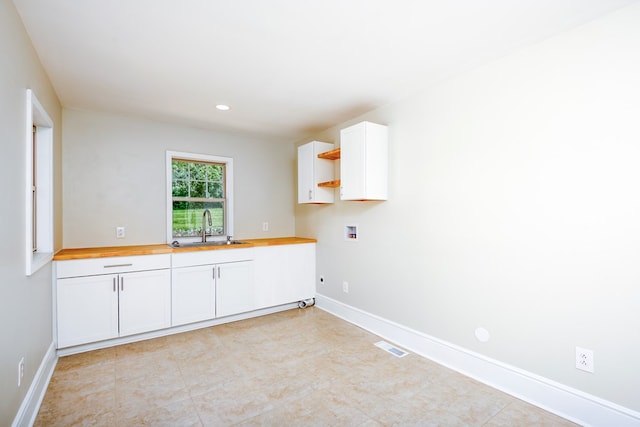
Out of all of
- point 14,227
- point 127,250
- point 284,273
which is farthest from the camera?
point 284,273

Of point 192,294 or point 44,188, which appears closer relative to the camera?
point 44,188

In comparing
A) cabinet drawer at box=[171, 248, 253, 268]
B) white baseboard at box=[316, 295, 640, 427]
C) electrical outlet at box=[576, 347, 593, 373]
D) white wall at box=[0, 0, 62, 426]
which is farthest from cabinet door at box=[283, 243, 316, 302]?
electrical outlet at box=[576, 347, 593, 373]

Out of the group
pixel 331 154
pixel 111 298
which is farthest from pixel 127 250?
pixel 331 154

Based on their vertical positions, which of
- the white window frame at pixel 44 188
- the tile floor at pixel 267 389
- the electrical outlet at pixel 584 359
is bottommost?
the tile floor at pixel 267 389

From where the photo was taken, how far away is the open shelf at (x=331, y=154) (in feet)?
11.7

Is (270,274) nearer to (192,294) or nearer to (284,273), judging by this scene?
(284,273)

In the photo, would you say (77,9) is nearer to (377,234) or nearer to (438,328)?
(377,234)

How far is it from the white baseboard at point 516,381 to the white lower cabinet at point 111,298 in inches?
89.2

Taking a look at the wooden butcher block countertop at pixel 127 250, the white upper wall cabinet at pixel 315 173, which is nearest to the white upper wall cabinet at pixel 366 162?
the white upper wall cabinet at pixel 315 173

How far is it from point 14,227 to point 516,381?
3226 mm

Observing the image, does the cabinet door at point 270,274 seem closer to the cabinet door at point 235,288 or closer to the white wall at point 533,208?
the cabinet door at point 235,288

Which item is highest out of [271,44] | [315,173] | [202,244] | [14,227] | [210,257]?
[271,44]

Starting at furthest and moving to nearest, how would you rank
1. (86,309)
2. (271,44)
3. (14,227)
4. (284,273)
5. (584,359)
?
1. (284,273)
2. (86,309)
3. (271,44)
4. (584,359)
5. (14,227)

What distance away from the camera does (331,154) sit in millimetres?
3633
